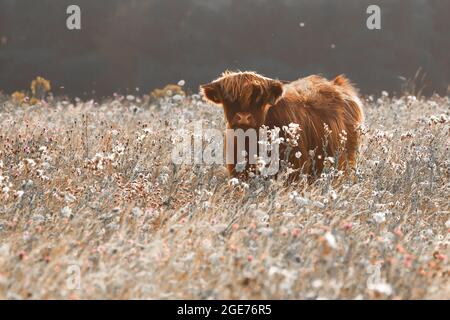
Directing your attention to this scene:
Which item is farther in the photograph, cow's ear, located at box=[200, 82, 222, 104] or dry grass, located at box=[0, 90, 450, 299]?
cow's ear, located at box=[200, 82, 222, 104]

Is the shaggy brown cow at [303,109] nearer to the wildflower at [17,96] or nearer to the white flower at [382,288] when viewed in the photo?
the white flower at [382,288]

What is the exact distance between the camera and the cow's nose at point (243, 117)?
650 centimetres

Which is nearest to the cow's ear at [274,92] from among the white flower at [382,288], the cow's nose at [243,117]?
the cow's nose at [243,117]

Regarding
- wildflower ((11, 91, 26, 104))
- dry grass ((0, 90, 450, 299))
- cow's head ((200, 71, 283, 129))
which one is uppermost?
cow's head ((200, 71, 283, 129))

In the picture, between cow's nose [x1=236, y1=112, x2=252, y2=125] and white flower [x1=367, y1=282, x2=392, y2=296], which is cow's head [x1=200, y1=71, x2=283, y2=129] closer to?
cow's nose [x1=236, y1=112, x2=252, y2=125]

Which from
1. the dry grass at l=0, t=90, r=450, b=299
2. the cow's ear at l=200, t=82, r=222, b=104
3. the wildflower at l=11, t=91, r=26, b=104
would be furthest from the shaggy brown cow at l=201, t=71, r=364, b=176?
the wildflower at l=11, t=91, r=26, b=104

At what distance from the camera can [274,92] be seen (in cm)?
685

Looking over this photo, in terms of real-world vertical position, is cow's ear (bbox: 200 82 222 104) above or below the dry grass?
above

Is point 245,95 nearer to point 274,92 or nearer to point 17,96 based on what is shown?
point 274,92

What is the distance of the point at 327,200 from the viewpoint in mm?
5590

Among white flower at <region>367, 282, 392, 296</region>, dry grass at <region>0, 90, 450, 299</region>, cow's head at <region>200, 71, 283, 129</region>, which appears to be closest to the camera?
white flower at <region>367, 282, 392, 296</region>

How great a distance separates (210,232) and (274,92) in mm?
2396

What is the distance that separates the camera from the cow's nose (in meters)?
6.50
